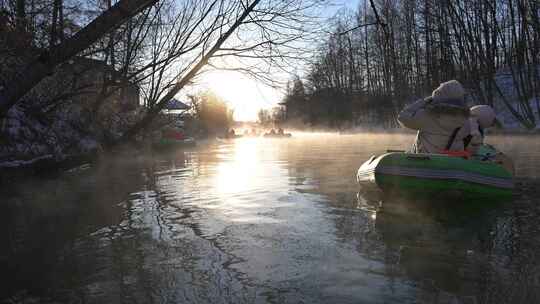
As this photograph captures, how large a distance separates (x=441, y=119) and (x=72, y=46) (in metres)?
4.95

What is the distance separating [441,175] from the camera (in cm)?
604

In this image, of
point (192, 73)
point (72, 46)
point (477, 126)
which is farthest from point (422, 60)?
point (72, 46)

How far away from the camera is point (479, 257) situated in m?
3.83

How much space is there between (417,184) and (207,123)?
4716 centimetres

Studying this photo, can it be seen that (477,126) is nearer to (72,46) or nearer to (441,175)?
(441,175)

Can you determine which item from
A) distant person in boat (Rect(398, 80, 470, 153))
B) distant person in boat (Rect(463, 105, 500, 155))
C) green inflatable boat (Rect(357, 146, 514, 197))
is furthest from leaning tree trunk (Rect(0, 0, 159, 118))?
distant person in boat (Rect(463, 105, 500, 155))

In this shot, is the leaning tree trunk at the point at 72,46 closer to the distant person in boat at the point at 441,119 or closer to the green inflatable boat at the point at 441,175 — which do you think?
the green inflatable boat at the point at 441,175

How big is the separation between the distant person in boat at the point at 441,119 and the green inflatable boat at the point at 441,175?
0.45m

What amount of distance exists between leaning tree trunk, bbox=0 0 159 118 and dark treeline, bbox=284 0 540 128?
7.75 ft

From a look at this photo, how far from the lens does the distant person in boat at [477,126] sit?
686 centimetres

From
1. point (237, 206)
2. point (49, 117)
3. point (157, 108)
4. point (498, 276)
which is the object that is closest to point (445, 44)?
point (157, 108)

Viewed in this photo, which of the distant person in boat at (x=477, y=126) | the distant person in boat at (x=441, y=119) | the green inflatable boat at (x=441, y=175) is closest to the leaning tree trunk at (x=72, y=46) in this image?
the green inflatable boat at (x=441, y=175)

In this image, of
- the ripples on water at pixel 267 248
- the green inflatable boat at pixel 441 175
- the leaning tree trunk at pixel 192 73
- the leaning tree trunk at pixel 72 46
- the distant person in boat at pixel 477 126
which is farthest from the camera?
the leaning tree trunk at pixel 192 73

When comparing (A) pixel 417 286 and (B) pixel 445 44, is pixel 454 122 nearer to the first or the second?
(A) pixel 417 286
